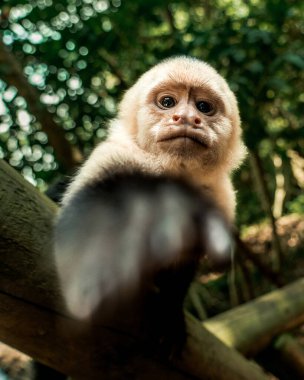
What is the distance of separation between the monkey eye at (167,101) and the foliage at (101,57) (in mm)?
736

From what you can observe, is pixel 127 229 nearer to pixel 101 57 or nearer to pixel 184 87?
pixel 184 87

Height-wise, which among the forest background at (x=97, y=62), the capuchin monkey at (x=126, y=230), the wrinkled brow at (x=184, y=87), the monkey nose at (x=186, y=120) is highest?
the capuchin monkey at (x=126, y=230)

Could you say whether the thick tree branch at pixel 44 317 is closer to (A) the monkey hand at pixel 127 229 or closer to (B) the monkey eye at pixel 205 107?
(A) the monkey hand at pixel 127 229

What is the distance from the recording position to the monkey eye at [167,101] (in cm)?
166

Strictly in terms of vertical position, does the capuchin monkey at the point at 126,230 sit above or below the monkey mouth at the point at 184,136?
above

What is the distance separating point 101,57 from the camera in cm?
257

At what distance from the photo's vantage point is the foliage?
7.67 ft

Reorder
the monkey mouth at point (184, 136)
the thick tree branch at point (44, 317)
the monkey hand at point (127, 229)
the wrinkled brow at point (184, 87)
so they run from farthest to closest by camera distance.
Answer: the wrinkled brow at point (184, 87)
the monkey mouth at point (184, 136)
the thick tree branch at point (44, 317)
the monkey hand at point (127, 229)

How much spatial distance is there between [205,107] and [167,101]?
138 mm

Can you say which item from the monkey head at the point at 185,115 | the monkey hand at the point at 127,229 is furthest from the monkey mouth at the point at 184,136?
the monkey hand at the point at 127,229

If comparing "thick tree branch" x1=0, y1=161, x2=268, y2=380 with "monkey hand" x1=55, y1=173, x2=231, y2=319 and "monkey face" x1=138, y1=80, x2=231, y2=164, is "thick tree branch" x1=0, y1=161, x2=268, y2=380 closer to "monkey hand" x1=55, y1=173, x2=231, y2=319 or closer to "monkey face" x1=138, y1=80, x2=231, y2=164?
"monkey hand" x1=55, y1=173, x2=231, y2=319

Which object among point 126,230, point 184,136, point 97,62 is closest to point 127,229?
point 126,230

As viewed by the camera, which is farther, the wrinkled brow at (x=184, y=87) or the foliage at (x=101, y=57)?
the foliage at (x=101, y=57)

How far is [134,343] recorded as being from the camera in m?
1.22
